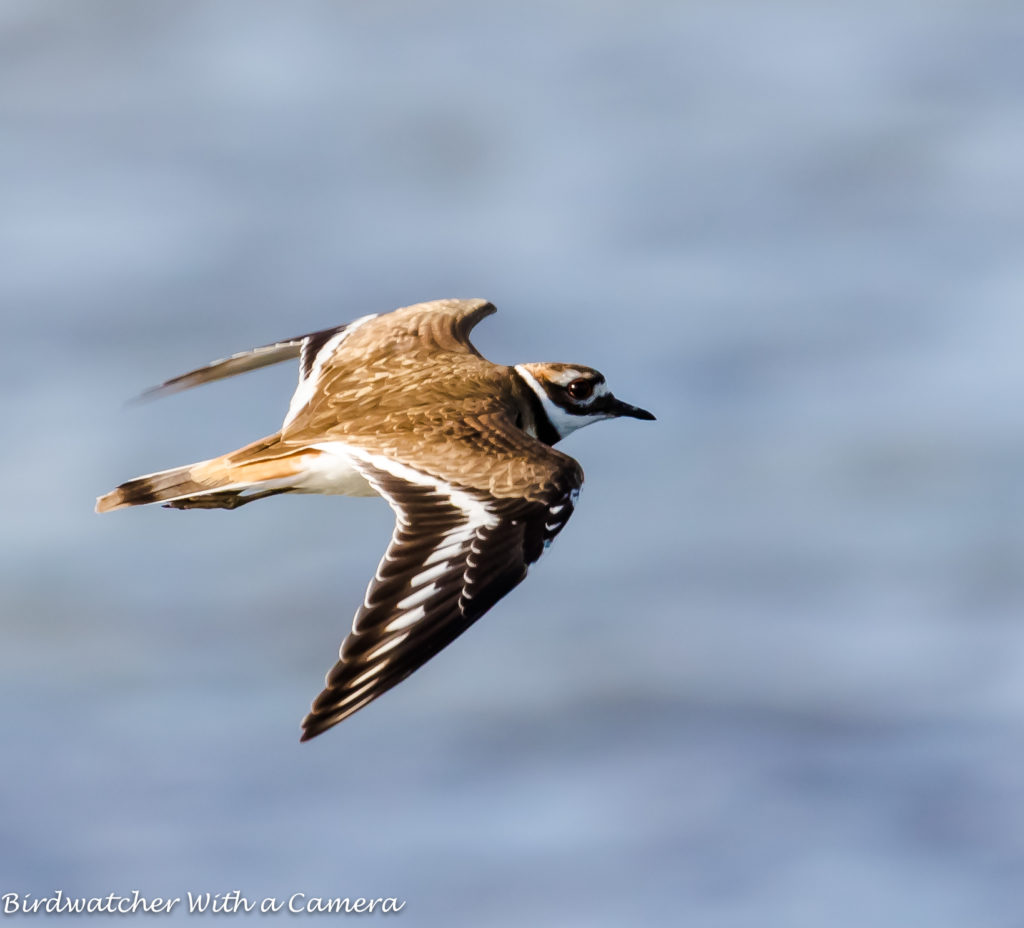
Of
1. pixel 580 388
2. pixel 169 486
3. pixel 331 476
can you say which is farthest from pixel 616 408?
pixel 169 486

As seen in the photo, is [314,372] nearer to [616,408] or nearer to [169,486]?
[169,486]

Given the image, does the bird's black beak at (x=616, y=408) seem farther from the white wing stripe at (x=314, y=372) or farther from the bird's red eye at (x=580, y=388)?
the white wing stripe at (x=314, y=372)

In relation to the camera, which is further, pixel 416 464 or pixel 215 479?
pixel 215 479

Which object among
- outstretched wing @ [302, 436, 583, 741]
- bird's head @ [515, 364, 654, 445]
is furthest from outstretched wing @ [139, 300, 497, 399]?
outstretched wing @ [302, 436, 583, 741]

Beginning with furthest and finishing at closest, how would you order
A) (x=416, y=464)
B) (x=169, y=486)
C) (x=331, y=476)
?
(x=169, y=486), (x=331, y=476), (x=416, y=464)

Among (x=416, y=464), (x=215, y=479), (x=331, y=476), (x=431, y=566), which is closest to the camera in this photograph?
(x=431, y=566)

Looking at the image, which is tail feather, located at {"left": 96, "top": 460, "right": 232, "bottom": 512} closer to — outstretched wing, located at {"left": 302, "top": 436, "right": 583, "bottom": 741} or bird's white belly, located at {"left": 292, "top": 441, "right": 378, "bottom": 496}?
bird's white belly, located at {"left": 292, "top": 441, "right": 378, "bottom": 496}
